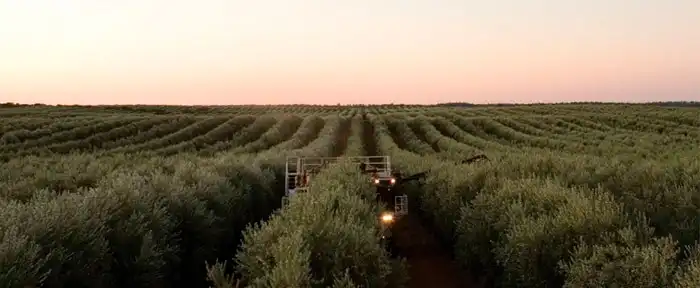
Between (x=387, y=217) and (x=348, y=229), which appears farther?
(x=387, y=217)

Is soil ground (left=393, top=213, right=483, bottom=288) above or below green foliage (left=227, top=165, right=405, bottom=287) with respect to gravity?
below

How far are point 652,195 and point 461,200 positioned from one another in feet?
18.9

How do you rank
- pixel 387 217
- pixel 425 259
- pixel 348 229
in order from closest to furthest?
pixel 348 229 < pixel 387 217 < pixel 425 259

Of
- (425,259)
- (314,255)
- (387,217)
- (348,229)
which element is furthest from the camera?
(425,259)

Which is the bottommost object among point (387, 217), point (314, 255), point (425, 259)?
point (425, 259)

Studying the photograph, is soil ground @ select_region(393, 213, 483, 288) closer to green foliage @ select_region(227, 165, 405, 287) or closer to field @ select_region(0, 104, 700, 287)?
field @ select_region(0, 104, 700, 287)

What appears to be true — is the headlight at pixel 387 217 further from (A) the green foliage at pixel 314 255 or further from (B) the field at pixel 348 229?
(A) the green foliage at pixel 314 255

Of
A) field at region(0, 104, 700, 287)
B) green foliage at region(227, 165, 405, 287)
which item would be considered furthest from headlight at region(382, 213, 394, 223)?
green foliage at region(227, 165, 405, 287)

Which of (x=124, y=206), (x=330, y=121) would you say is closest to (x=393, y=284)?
(x=124, y=206)

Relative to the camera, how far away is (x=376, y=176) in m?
22.6

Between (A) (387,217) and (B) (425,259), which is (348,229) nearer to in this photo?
(A) (387,217)

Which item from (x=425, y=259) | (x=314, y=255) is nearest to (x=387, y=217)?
Answer: (x=425, y=259)

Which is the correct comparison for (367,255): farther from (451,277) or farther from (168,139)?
(168,139)

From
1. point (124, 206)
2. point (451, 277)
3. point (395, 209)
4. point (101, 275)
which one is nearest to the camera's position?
point (101, 275)
